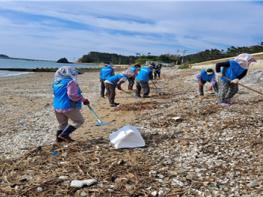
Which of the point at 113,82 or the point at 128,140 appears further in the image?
the point at 113,82

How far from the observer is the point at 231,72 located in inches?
497

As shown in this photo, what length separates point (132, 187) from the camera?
615 centimetres

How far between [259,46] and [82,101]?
68038 mm

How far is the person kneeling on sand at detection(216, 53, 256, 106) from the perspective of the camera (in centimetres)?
1250

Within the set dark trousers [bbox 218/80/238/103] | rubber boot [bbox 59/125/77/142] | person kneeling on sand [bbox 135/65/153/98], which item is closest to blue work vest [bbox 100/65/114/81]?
person kneeling on sand [bbox 135/65/153/98]

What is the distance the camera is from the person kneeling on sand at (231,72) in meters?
12.5

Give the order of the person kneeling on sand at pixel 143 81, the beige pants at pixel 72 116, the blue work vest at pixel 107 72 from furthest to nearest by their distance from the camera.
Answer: the person kneeling on sand at pixel 143 81 < the blue work vest at pixel 107 72 < the beige pants at pixel 72 116

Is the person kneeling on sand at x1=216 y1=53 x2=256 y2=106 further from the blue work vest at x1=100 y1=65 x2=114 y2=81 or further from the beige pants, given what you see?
the blue work vest at x1=100 y1=65 x2=114 y2=81

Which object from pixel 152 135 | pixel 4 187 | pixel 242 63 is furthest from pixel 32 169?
pixel 242 63

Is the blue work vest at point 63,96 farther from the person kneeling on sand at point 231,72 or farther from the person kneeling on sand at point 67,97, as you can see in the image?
the person kneeling on sand at point 231,72

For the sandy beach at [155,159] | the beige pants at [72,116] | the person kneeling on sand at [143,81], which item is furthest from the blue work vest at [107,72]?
the beige pants at [72,116]

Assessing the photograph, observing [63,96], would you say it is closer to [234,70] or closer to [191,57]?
[234,70]

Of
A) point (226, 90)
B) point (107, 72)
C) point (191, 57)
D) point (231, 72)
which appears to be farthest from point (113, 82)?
point (191, 57)

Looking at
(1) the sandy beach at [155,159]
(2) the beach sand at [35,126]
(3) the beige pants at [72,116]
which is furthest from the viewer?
(2) the beach sand at [35,126]
